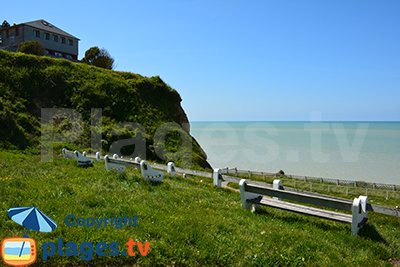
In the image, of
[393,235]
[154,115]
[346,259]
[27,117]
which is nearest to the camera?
[346,259]

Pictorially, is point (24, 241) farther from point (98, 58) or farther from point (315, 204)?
point (98, 58)

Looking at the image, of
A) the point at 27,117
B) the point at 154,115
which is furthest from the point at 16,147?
the point at 154,115

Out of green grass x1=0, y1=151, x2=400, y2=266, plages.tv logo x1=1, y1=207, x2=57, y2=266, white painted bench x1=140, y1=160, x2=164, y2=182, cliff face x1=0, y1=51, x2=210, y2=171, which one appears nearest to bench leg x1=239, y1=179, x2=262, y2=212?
green grass x1=0, y1=151, x2=400, y2=266

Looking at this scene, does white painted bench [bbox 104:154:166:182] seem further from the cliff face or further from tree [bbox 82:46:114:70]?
tree [bbox 82:46:114:70]

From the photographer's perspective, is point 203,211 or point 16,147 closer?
point 203,211

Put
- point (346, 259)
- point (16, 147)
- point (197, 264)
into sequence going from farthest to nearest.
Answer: point (16, 147) → point (346, 259) → point (197, 264)

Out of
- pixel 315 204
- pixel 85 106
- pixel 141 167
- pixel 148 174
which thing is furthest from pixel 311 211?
pixel 85 106

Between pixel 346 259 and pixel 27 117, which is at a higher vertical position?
pixel 27 117

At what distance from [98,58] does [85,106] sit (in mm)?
22393

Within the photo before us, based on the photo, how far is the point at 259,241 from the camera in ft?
21.2

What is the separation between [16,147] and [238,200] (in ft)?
59.5

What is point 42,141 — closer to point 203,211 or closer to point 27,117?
point 27,117

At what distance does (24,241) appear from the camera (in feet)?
17.7

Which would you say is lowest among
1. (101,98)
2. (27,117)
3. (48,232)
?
(48,232)
